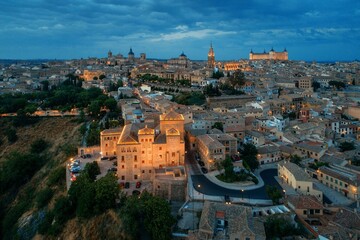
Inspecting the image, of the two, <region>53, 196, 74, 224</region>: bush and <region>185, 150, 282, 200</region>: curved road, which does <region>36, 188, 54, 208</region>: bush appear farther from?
<region>185, 150, 282, 200</region>: curved road

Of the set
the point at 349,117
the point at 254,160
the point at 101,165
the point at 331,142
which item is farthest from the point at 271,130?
the point at 101,165

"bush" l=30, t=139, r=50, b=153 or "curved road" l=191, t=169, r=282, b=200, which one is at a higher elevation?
"curved road" l=191, t=169, r=282, b=200

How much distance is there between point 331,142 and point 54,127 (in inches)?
1403

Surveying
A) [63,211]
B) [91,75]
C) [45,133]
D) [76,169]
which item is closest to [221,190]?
[63,211]

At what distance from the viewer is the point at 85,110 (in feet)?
166

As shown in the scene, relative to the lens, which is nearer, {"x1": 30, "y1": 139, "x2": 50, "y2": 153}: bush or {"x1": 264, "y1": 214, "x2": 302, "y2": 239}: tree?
{"x1": 264, "y1": 214, "x2": 302, "y2": 239}: tree

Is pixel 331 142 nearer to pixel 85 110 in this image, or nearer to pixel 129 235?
pixel 129 235

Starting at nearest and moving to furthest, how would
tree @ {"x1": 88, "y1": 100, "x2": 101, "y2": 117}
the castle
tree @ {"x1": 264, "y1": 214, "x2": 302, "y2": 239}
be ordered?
tree @ {"x1": 264, "y1": 214, "x2": 302, "y2": 239}
tree @ {"x1": 88, "y1": 100, "x2": 101, "y2": 117}
the castle

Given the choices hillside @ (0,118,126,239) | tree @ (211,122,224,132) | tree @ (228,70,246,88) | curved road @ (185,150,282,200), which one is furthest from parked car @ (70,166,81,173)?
tree @ (228,70,246,88)

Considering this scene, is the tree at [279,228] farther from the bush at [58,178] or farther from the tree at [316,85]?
the tree at [316,85]

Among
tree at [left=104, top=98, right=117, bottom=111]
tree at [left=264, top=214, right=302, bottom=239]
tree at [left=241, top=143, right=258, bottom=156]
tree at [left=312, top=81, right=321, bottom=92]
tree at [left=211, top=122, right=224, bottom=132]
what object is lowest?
tree at [left=264, top=214, right=302, bottom=239]

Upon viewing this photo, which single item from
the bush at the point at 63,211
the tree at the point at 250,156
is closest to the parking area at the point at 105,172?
the bush at the point at 63,211

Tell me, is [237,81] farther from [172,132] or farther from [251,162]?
[172,132]

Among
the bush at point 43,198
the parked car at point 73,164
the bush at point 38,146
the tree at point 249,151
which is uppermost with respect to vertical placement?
the tree at point 249,151
